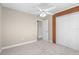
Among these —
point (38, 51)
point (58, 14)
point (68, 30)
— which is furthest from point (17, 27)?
point (68, 30)

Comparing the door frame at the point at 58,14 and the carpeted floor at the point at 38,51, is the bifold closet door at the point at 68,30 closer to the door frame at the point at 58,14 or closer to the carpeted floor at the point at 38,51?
the door frame at the point at 58,14

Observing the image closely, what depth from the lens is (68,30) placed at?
13.3ft

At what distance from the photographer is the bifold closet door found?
3576 millimetres

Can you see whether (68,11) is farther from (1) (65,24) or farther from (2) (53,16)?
(2) (53,16)

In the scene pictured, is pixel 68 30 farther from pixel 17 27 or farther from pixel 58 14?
pixel 17 27

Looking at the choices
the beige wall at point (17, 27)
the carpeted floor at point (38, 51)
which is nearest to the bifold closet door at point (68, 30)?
the carpeted floor at point (38, 51)

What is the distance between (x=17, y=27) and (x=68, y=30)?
3293 mm

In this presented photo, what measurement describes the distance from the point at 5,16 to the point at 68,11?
374 centimetres

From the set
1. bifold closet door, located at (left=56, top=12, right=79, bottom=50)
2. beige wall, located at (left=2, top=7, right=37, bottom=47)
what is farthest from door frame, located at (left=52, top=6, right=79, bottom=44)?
beige wall, located at (left=2, top=7, right=37, bottom=47)

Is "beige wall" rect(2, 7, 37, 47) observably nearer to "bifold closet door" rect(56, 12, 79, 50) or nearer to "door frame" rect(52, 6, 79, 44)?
"door frame" rect(52, 6, 79, 44)

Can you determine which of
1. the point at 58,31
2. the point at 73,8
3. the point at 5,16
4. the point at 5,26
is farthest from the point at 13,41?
the point at 73,8

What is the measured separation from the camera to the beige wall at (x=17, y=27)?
12.4 ft

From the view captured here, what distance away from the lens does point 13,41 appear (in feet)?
13.8

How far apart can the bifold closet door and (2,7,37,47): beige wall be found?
2138 millimetres
